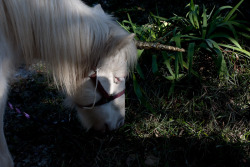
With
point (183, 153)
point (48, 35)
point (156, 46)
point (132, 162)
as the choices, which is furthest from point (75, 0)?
point (183, 153)

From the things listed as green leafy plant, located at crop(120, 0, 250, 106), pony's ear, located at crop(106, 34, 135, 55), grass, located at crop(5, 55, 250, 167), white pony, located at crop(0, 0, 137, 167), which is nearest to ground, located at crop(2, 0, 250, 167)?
grass, located at crop(5, 55, 250, 167)

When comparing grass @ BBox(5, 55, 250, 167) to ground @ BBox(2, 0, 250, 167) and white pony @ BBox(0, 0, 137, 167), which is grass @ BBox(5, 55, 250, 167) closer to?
ground @ BBox(2, 0, 250, 167)

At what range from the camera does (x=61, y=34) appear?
131 centimetres

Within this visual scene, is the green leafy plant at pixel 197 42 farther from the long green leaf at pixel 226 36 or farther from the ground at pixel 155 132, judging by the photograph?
the ground at pixel 155 132

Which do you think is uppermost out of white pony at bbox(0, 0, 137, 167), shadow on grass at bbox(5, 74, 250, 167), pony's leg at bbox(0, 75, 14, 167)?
white pony at bbox(0, 0, 137, 167)

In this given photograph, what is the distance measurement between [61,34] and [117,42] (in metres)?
0.32

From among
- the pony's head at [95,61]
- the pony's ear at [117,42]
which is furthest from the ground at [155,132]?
the pony's ear at [117,42]

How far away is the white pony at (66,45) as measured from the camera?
1.26 m

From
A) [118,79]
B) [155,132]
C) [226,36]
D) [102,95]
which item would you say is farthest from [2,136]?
[226,36]

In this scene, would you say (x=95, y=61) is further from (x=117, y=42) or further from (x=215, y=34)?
(x=215, y=34)

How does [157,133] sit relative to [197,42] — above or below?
below

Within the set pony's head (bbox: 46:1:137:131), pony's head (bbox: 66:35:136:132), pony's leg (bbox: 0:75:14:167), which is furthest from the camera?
pony's head (bbox: 66:35:136:132)

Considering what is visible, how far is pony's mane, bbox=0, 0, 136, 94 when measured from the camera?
1.26 meters

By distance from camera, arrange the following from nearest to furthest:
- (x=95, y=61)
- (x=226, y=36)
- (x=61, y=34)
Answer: (x=61, y=34) → (x=95, y=61) → (x=226, y=36)
